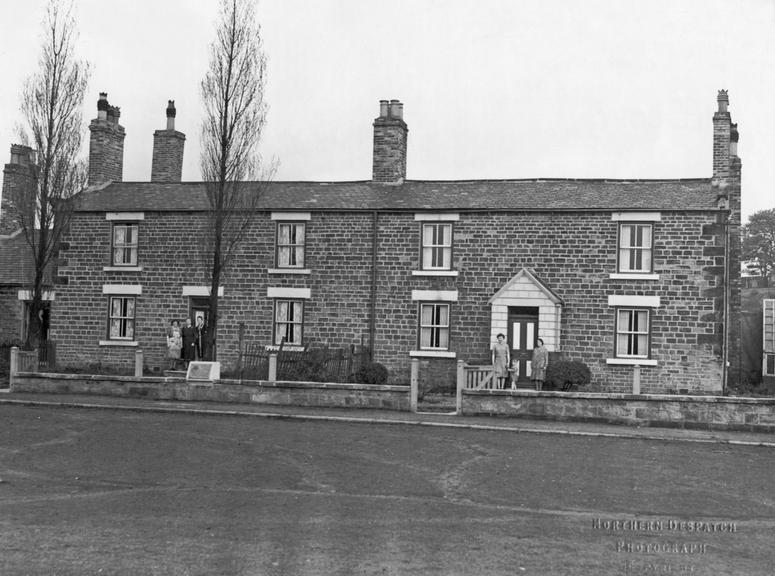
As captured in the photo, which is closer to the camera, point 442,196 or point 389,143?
point 442,196

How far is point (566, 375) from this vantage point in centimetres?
2467

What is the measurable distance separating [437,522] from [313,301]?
63.4 ft

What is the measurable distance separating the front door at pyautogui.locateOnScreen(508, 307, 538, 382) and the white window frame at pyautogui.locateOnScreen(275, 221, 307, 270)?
22.7 feet

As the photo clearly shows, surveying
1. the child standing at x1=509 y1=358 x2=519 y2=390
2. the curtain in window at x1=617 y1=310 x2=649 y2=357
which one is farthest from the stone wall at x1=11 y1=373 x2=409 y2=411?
the curtain in window at x1=617 y1=310 x2=649 y2=357

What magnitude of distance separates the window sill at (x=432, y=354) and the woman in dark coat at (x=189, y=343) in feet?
21.7

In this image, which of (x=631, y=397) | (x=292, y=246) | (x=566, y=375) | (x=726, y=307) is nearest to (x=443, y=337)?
(x=566, y=375)

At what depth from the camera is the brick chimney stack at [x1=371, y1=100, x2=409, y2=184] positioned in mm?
28859

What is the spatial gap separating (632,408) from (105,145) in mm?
22516

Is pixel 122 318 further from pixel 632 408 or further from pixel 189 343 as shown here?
pixel 632 408

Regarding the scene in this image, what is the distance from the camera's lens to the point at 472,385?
2141 cm

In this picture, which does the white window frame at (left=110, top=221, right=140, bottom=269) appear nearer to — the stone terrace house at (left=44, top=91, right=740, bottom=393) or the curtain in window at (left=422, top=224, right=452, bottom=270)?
the stone terrace house at (left=44, top=91, right=740, bottom=393)

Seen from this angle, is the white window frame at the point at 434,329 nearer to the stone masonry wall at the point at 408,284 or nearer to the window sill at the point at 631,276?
the stone masonry wall at the point at 408,284

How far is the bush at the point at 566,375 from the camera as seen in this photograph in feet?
80.9

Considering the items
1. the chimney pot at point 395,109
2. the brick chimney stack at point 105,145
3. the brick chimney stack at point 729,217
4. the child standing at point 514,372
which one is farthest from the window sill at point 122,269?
the brick chimney stack at point 729,217
